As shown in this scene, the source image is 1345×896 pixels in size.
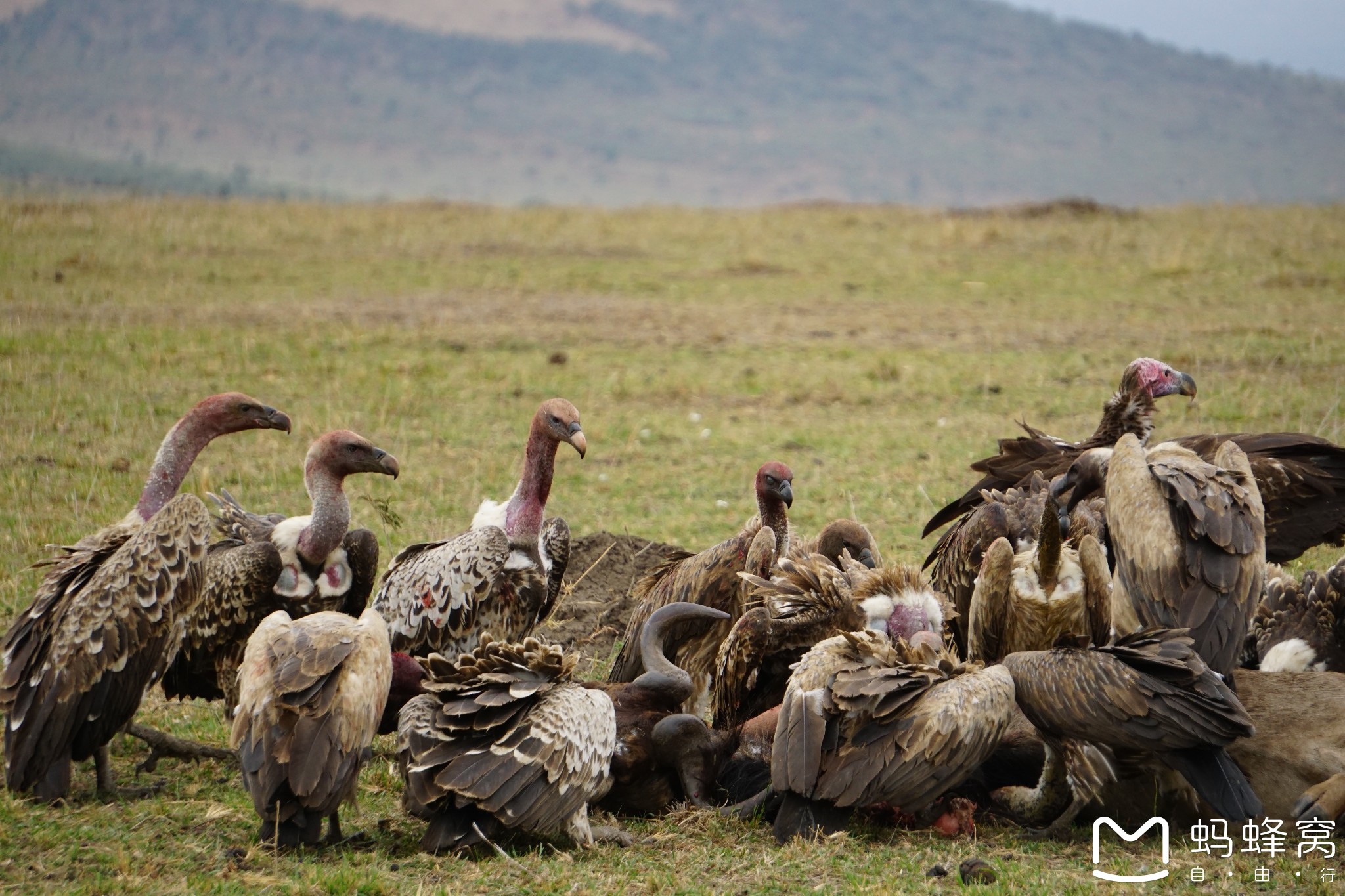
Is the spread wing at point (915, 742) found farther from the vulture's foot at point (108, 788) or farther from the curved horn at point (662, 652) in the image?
the vulture's foot at point (108, 788)

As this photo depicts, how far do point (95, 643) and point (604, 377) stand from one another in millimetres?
9367

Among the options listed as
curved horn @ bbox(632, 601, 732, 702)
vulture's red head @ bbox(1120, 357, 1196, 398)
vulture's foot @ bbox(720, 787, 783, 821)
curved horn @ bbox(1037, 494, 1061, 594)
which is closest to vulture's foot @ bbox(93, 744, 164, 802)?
curved horn @ bbox(632, 601, 732, 702)

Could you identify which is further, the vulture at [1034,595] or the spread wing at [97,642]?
the vulture at [1034,595]

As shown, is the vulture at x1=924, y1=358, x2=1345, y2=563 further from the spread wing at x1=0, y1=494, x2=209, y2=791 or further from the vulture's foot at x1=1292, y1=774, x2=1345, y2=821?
the spread wing at x1=0, y1=494, x2=209, y2=791

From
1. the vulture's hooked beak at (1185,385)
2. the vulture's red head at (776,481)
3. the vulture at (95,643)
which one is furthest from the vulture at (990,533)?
the vulture at (95,643)

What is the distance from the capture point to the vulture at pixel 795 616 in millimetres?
6344

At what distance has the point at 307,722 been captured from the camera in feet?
16.7

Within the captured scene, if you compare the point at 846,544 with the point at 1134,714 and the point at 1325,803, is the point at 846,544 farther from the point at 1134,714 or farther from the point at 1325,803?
the point at 1325,803

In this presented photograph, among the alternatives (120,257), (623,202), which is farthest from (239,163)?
(120,257)

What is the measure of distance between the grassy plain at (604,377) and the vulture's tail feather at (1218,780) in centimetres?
23

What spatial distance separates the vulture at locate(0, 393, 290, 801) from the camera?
5.48 meters

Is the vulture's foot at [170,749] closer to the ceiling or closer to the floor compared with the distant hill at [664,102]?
closer to the floor

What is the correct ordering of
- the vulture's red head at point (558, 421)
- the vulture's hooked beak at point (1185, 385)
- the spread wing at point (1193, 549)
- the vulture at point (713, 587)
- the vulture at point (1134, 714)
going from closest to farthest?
the vulture at point (1134, 714)
the spread wing at point (1193, 549)
the vulture at point (713, 587)
the vulture's red head at point (558, 421)
the vulture's hooked beak at point (1185, 385)

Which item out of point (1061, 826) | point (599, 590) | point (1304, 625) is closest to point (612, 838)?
point (1061, 826)
